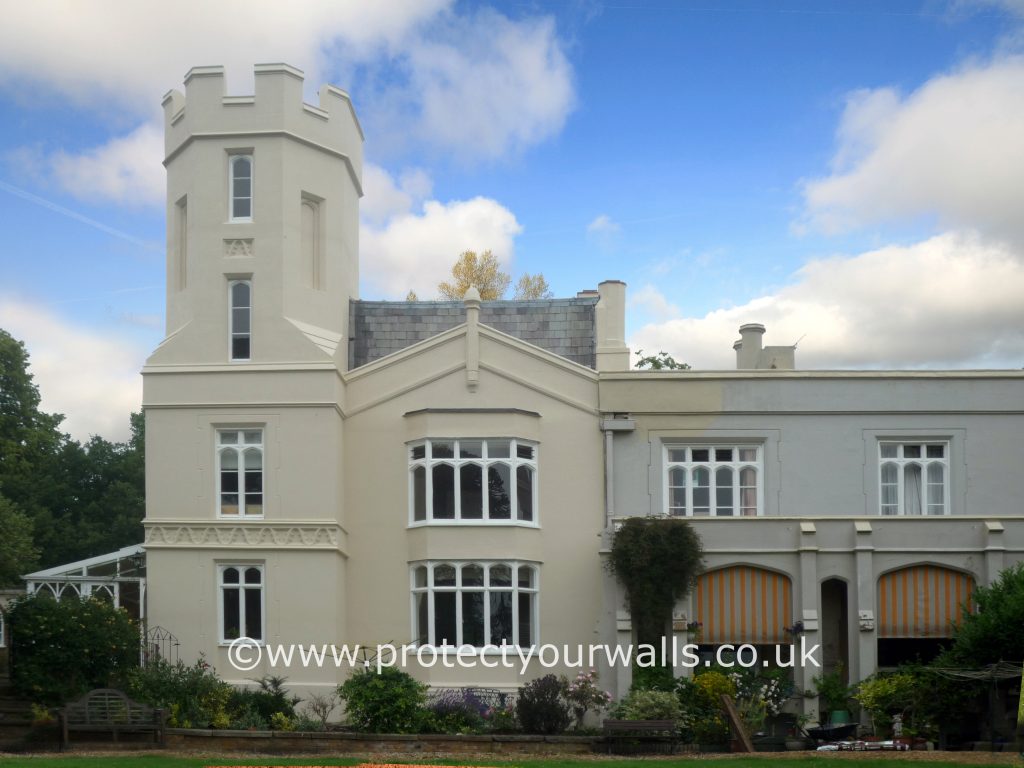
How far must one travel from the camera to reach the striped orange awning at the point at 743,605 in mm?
29516

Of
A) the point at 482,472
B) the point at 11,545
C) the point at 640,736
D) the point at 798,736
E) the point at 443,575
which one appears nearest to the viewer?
the point at 640,736

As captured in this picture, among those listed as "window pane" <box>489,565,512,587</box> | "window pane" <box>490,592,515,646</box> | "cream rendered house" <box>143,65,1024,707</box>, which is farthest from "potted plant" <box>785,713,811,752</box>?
"window pane" <box>489,565,512,587</box>

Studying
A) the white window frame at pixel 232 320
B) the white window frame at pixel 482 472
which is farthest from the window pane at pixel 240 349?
the white window frame at pixel 482 472

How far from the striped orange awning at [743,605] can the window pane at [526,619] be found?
3698 millimetres

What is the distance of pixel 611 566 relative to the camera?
96.7 feet

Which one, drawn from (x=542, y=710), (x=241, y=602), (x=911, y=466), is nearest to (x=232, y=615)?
(x=241, y=602)

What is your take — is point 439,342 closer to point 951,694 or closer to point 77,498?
point 951,694

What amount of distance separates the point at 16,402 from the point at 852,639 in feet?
102

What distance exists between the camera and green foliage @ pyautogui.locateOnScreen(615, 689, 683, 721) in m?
26.4

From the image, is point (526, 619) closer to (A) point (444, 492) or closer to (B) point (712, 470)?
(A) point (444, 492)

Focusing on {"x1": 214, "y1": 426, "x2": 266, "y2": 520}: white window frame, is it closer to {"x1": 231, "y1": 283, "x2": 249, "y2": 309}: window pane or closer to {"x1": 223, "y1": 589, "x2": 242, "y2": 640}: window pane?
{"x1": 223, "y1": 589, "x2": 242, "y2": 640}: window pane

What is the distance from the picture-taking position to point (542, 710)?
2686 centimetres

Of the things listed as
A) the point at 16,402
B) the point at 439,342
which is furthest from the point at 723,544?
the point at 16,402

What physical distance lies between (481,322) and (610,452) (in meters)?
5.46
